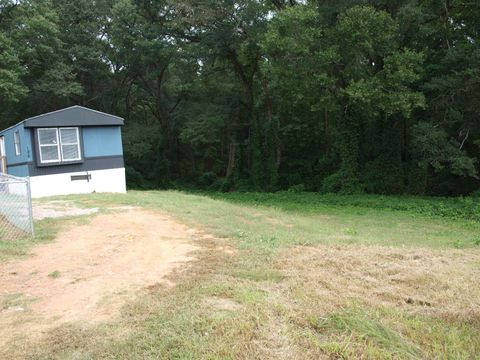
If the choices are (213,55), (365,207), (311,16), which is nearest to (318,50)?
(311,16)

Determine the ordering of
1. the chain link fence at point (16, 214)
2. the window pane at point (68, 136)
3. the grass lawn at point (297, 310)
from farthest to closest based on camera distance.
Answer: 1. the window pane at point (68, 136)
2. the chain link fence at point (16, 214)
3. the grass lawn at point (297, 310)

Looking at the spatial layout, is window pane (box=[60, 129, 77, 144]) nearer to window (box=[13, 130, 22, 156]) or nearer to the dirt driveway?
window (box=[13, 130, 22, 156])

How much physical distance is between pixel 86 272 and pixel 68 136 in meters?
10.7

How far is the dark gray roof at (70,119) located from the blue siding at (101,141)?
0.84ft

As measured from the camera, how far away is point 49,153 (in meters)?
13.8

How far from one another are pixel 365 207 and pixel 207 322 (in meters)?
13.0

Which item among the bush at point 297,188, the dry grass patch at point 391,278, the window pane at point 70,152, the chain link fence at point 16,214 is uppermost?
the window pane at point 70,152

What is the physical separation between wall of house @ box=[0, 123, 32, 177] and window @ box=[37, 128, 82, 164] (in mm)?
397

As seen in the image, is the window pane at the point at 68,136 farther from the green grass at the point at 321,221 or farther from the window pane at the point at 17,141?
the green grass at the point at 321,221

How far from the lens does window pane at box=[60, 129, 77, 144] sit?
14.1 m

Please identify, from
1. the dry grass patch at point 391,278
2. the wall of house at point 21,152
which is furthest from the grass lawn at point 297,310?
the wall of house at point 21,152

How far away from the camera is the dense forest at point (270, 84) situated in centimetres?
1452

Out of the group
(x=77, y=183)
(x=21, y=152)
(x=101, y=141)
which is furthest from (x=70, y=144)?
(x=21, y=152)

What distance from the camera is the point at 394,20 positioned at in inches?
563
